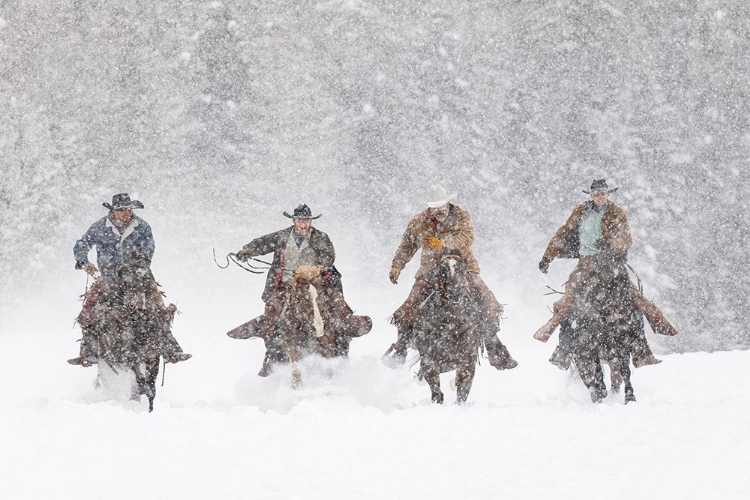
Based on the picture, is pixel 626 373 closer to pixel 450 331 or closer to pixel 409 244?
pixel 450 331

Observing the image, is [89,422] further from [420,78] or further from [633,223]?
[420,78]

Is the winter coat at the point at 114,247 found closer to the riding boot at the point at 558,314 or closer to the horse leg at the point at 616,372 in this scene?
the riding boot at the point at 558,314

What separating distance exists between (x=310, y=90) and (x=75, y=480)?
68.1 ft

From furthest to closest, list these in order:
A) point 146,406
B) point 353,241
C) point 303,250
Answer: point 353,241
point 303,250
point 146,406

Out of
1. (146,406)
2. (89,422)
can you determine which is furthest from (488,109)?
(89,422)

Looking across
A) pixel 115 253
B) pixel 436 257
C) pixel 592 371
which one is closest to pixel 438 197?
pixel 436 257

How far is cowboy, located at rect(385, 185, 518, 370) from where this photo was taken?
32.1ft

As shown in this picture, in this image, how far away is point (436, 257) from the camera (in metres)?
9.87

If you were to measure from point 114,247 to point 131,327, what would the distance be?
2.82 ft

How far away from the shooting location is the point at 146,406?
9312 millimetres

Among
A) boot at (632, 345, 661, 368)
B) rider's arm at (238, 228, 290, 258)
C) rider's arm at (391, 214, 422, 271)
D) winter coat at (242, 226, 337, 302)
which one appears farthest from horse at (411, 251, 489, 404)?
rider's arm at (238, 228, 290, 258)

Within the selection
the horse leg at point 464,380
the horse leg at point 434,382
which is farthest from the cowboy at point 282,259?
the horse leg at point 464,380

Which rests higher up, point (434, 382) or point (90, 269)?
point (90, 269)

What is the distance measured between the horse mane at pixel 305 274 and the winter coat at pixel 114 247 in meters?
1.63
